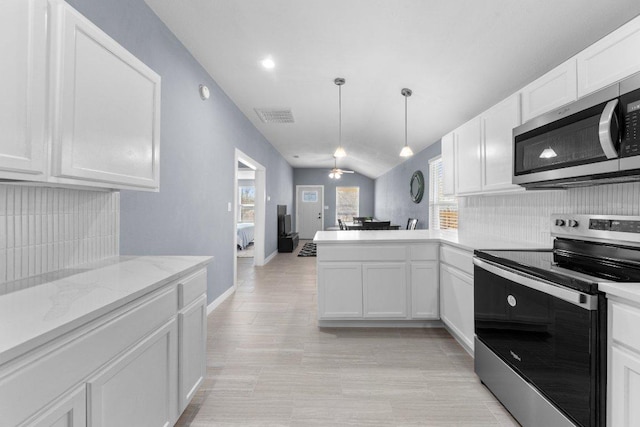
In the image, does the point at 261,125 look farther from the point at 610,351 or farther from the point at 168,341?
the point at 610,351

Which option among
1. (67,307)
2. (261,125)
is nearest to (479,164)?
(67,307)

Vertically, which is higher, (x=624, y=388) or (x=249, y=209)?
(x=249, y=209)

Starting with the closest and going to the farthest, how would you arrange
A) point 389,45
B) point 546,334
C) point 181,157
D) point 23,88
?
point 23,88
point 546,334
point 389,45
point 181,157

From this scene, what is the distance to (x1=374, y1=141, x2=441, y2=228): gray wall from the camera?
5.94m

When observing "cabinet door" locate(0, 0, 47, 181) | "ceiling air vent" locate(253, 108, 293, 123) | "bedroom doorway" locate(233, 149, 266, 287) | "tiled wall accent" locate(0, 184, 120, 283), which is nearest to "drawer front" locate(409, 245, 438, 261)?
"tiled wall accent" locate(0, 184, 120, 283)

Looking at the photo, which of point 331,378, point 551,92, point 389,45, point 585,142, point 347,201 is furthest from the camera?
point 347,201

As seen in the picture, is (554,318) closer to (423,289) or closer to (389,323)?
(423,289)

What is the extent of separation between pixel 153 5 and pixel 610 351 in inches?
131

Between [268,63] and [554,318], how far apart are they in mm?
3106

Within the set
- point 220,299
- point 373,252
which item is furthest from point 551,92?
point 220,299

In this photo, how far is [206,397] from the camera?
1.96m

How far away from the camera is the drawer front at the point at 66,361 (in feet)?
2.36

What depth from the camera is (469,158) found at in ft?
9.48

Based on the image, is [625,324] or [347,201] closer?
[625,324]
